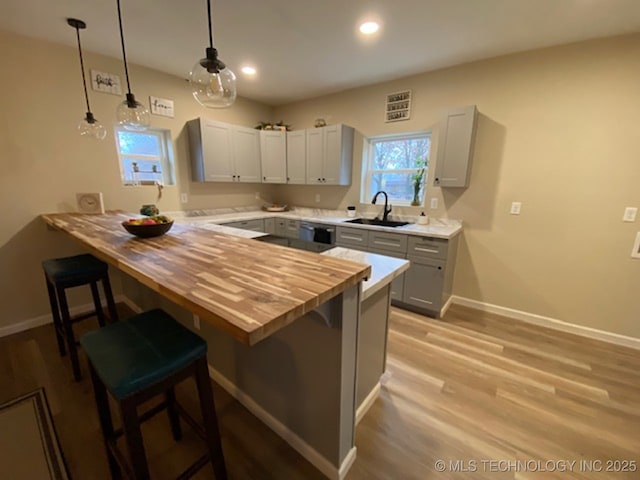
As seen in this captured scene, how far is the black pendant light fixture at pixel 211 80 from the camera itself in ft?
4.54

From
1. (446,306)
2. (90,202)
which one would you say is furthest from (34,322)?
(446,306)

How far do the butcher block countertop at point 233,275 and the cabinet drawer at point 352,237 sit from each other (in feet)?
5.97

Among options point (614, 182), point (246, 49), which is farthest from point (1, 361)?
point (614, 182)

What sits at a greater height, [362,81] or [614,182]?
[362,81]

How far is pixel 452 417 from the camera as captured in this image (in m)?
1.65

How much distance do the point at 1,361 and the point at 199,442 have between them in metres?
Result: 1.92

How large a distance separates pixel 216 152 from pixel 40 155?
1659mm

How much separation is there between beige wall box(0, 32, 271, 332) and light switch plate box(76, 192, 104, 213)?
0.13m

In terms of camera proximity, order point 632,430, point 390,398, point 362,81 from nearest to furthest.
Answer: point 632,430
point 390,398
point 362,81

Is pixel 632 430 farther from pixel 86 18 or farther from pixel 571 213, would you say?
pixel 86 18

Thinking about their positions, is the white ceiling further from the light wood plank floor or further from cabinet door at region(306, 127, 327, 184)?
the light wood plank floor

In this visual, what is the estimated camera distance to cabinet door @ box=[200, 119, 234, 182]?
3395mm

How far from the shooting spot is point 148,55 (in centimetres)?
272

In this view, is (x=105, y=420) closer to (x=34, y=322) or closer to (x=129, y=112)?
(x=129, y=112)
